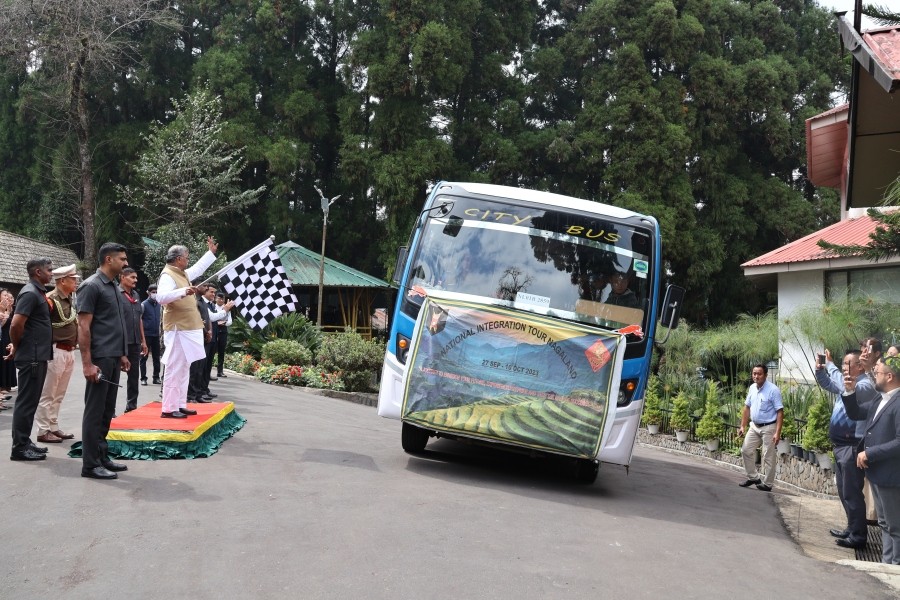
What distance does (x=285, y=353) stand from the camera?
23.0 meters

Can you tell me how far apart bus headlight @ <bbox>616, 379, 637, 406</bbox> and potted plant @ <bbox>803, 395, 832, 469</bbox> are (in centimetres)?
468

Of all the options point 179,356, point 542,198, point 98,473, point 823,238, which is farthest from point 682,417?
point 98,473

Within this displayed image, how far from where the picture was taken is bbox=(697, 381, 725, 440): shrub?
15367 millimetres

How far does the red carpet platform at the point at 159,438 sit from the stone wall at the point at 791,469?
788 cm

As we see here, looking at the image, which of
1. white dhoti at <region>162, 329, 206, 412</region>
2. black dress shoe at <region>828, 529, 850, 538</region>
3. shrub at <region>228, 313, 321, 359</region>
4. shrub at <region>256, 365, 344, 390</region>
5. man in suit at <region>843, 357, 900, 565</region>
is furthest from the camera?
shrub at <region>228, 313, 321, 359</region>

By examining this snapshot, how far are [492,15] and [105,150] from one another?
59.3 ft

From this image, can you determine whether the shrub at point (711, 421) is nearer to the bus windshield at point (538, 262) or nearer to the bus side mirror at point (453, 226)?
the bus windshield at point (538, 262)

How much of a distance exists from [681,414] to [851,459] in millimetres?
7982

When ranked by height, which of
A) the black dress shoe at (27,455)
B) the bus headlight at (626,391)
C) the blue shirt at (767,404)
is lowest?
the black dress shoe at (27,455)

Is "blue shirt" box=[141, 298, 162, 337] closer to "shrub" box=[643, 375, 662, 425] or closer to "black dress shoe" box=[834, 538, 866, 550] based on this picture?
"shrub" box=[643, 375, 662, 425]

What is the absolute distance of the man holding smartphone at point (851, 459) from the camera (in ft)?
27.0

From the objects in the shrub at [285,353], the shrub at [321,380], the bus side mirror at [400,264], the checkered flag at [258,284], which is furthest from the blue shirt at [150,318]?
the shrub at [285,353]

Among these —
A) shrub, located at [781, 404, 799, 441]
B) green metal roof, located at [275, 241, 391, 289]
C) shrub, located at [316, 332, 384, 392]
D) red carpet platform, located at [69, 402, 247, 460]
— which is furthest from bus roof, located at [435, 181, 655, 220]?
green metal roof, located at [275, 241, 391, 289]

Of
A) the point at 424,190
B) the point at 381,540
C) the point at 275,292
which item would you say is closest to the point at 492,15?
the point at 424,190
